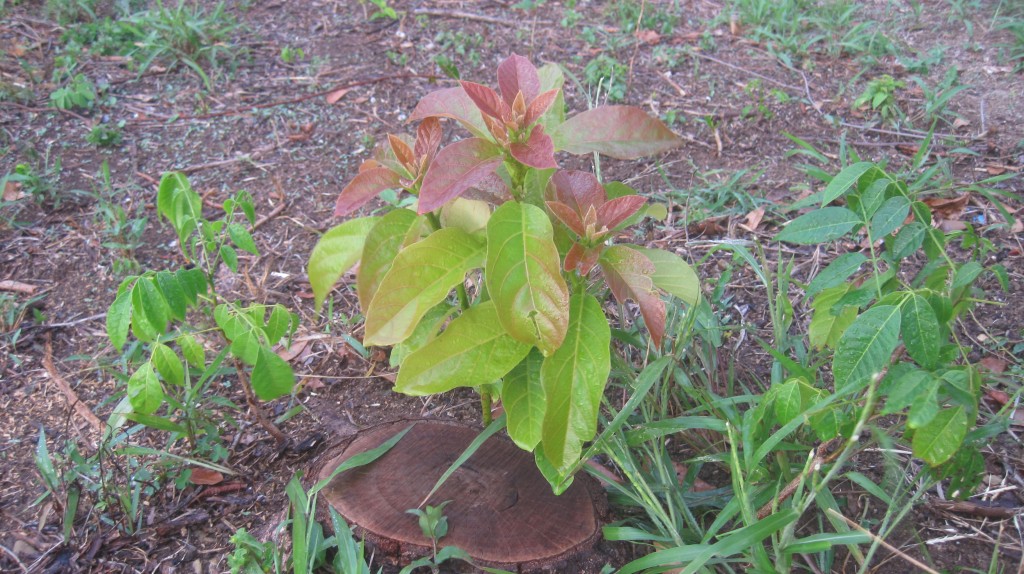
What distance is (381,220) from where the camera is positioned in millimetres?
1545

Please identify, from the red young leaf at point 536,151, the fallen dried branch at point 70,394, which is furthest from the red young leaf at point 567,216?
the fallen dried branch at point 70,394

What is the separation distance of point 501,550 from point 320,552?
436mm

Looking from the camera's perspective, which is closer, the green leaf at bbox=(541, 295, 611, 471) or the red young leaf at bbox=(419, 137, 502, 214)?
the red young leaf at bbox=(419, 137, 502, 214)

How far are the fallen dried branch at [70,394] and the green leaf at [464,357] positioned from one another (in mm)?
1172

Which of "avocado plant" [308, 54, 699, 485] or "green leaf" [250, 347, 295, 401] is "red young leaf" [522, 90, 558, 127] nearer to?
"avocado plant" [308, 54, 699, 485]

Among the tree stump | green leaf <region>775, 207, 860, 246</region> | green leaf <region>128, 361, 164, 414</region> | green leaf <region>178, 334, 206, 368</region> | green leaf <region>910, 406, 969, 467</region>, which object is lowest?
the tree stump

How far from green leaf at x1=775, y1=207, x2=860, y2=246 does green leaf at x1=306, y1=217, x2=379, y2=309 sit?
0.98 metres

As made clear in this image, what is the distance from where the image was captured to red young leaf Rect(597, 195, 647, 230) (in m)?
1.56

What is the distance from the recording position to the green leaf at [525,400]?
1604 mm

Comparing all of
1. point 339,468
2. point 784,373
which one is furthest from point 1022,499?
point 339,468

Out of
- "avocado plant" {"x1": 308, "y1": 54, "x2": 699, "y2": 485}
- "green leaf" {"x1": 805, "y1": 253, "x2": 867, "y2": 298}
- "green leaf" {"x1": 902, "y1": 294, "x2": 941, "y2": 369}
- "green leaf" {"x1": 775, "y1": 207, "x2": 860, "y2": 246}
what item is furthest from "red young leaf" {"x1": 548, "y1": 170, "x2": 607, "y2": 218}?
"green leaf" {"x1": 902, "y1": 294, "x2": 941, "y2": 369}

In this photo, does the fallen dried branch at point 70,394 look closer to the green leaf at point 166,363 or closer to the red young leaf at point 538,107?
the green leaf at point 166,363

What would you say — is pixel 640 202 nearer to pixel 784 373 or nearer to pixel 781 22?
pixel 784 373

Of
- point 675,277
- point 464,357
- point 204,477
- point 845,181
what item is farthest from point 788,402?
point 204,477
